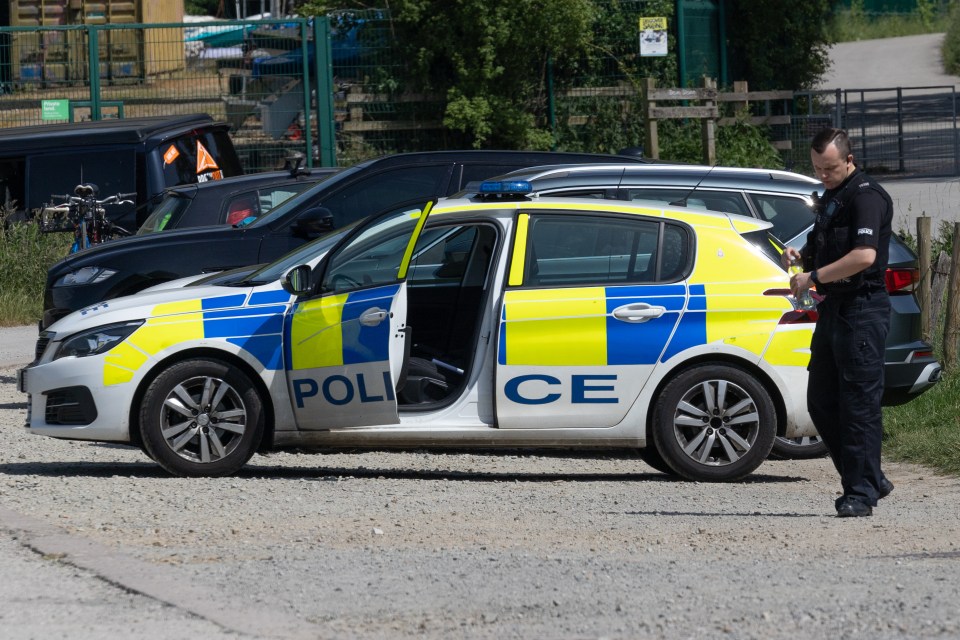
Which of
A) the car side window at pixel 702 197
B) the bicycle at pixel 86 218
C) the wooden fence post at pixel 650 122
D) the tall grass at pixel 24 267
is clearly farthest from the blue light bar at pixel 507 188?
the wooden fence post at pixel 650 122

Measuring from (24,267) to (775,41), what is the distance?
529 inches

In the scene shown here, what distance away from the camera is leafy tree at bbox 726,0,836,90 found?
937 inches

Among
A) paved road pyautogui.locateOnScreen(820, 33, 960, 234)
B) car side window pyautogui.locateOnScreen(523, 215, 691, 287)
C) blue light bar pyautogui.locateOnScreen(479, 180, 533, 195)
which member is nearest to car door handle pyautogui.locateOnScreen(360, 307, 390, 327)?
car side window pyautogui.locateOnScreen(523, 215, 691, 287)

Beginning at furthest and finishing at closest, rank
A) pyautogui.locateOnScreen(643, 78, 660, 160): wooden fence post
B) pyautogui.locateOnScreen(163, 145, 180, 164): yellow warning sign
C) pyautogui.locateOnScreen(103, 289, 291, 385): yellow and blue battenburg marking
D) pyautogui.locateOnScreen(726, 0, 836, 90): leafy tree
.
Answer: pyautogui.locateOnScreen(726, 0, 836, 90): leafy tree
pyautogui.locateOnScreen(643, 78, 660, 160): wooden fence post
pyautogui.locateOnScreen(163, 145, 180, 164): yellow warning sign
pyautogui.locateOnScreen(103, 289, 291, 385): yellow and blue battenburg marking

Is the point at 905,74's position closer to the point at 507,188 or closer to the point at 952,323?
the point at 952,323

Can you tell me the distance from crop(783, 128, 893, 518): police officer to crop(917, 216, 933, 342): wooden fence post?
4.11 metres

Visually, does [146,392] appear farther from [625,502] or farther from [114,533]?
[625,502]

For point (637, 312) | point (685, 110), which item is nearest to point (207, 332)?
point (637, 312)

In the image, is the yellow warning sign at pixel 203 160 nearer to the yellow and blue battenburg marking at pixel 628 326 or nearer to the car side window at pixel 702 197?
the car side window at pixel 702 197

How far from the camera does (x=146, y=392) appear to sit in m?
8.01

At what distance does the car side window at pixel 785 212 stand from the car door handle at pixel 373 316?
2.68m

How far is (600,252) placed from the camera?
26.6 feet

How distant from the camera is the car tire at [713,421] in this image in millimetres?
8039

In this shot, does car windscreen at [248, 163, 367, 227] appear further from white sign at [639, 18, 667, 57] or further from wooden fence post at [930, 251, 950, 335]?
white sign at [639, 18, 667, 57]
